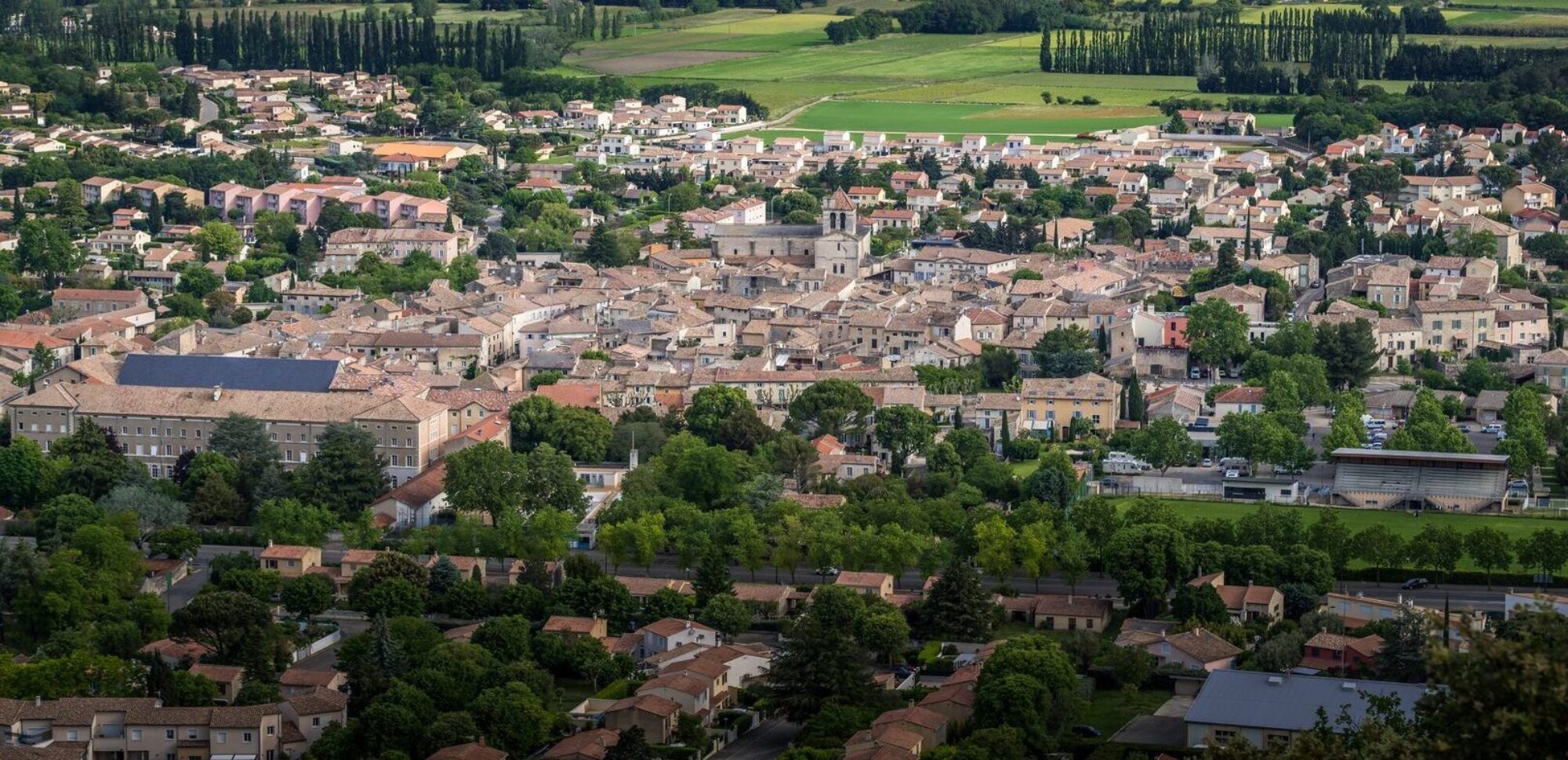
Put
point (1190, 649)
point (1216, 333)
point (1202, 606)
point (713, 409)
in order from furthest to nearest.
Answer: point (1216, 333), point (713, 409), point (1202, 606), point (1190, 649)

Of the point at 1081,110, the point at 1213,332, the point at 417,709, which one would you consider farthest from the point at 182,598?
the point at 1081,110

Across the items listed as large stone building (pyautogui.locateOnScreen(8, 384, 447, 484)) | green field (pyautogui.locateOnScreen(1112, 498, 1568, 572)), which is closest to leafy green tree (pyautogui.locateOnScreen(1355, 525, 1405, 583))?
green field (pyautogui.locateOnScreen(1112, 498, 1568, 572))

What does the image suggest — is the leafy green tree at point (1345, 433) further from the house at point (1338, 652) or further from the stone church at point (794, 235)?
the stone church at point (794, 235)

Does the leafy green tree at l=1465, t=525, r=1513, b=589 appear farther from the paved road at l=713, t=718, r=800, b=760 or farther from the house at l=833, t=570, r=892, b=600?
the paved road at l=713, t=718, r=800, b=760

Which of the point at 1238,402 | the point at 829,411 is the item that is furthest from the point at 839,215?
the point at 829,411

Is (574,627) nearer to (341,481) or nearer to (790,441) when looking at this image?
(341,481)

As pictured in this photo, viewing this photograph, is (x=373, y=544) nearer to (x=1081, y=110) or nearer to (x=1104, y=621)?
(x=1104, y=621)
